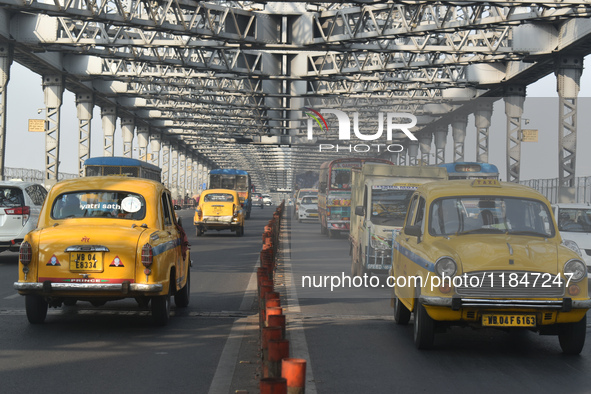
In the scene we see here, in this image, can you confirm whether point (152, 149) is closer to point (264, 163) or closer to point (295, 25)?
point (264, 163)

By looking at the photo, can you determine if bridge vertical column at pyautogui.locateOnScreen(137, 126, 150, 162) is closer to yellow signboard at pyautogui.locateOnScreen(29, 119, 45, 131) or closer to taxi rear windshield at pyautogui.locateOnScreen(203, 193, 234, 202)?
yellow signboard at pyautogui.locateOnScreen(29, 119, 45, 131)

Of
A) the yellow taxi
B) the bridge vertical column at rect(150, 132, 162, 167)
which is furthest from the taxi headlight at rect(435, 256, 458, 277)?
the bridge vertical column at rect(150, 132, 162, 167)

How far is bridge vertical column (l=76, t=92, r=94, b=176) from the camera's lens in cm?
5297

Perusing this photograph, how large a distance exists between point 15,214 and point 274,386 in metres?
16.4

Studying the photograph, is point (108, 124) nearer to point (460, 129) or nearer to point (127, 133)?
point (127, 133)

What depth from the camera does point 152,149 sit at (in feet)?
284

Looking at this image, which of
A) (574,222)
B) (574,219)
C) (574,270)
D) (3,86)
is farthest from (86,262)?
(3,86)

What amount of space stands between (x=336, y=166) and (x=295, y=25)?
7643mm

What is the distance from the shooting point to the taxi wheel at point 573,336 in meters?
9.12

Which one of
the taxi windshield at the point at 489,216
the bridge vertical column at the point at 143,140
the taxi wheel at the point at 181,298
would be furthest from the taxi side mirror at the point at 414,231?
the bridge vertical column at the point at 143,140

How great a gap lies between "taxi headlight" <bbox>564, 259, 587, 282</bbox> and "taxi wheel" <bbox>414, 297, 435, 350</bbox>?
152 centimetres

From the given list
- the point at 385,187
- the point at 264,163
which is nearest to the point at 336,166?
the point at 385,187

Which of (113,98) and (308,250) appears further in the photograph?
(113,98)

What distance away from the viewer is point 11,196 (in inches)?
799
